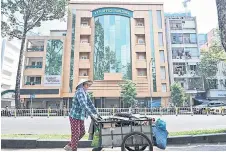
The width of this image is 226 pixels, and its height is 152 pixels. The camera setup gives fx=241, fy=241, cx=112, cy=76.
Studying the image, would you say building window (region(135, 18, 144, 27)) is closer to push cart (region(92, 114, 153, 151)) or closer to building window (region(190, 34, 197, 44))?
push cart (region(92, 114, 153, 151))

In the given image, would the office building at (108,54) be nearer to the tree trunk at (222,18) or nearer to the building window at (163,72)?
the building window at (163,72)

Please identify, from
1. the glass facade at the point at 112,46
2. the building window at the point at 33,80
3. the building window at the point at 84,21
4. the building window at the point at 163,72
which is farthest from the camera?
the building window at the point at 33,80

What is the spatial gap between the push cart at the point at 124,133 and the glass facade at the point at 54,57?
7000mm

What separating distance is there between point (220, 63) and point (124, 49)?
17.6 feet

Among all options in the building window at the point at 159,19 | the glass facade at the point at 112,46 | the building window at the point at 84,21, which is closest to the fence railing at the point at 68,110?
the glass facade at the point at 112,46

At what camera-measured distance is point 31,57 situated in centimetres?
1275

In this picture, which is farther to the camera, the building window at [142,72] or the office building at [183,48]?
the office building at [183,48]

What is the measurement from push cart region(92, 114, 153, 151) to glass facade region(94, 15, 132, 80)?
216 inches

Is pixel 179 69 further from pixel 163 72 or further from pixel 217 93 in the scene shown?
pixel 163 72

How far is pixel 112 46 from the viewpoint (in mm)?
8992

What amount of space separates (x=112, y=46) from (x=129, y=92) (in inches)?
71.8

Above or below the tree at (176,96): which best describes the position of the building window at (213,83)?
above

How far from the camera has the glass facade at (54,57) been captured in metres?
9.69

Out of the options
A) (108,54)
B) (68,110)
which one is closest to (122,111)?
(68,110)
